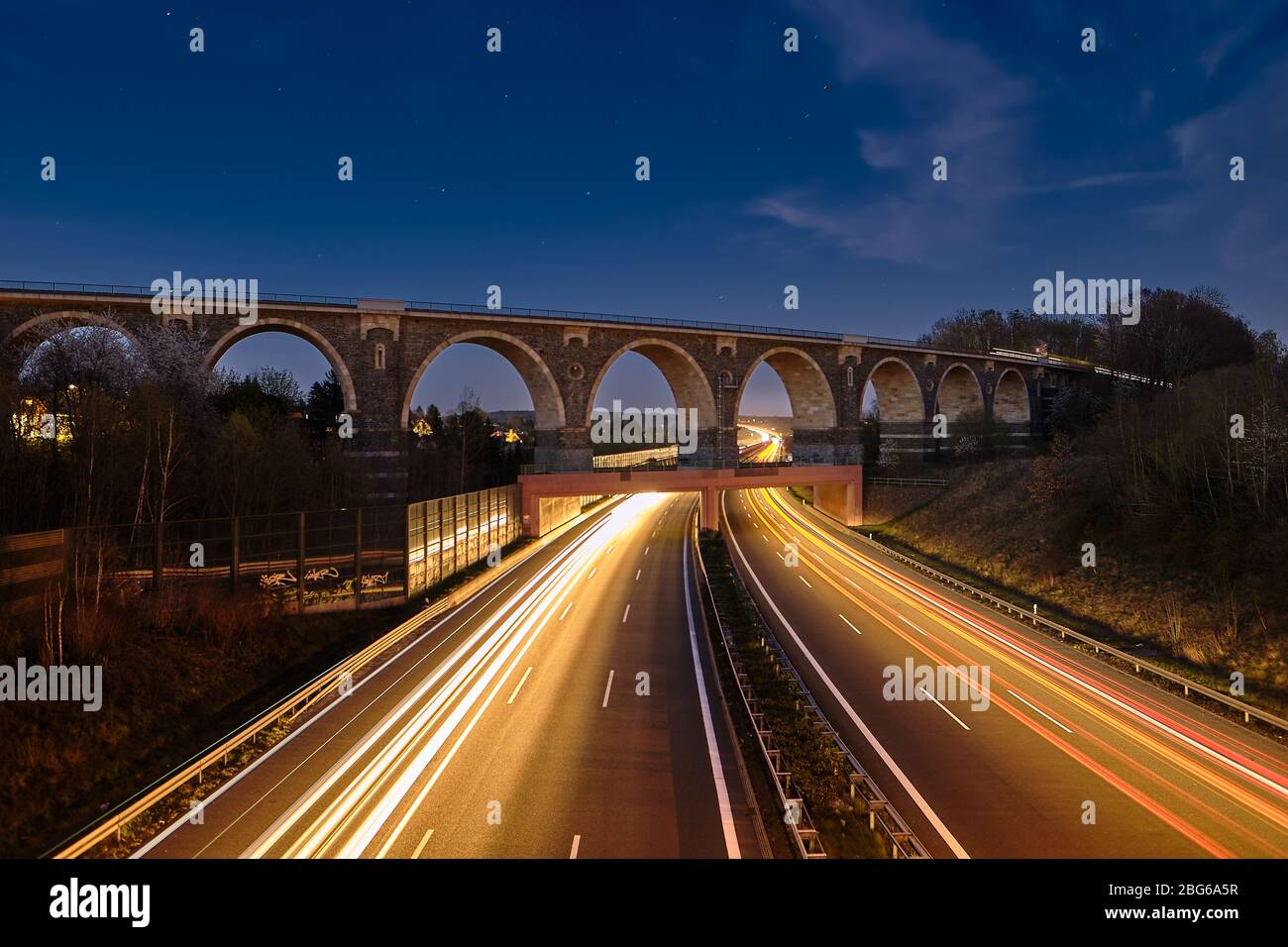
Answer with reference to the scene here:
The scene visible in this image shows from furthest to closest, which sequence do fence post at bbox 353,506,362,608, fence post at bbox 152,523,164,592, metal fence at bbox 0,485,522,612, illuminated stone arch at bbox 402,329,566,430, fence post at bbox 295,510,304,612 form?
illuminated stone arch at bbox 402,329,566,430
fence post at bbox 353,506,362,608
fence post at bbox 295,510,304,612
fence post at bbox 152,523,164,592
metal fence at bbox 0,485,522,612

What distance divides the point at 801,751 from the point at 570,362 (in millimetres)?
33237

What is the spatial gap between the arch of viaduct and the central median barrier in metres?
3.15

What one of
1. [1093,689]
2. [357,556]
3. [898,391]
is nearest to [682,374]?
[898,391]

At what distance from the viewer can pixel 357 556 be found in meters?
23.1

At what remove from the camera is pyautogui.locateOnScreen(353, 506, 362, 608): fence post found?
75.8ft

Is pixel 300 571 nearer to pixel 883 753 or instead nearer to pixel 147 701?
pixel 147 701

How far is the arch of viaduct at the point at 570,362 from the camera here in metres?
32.6

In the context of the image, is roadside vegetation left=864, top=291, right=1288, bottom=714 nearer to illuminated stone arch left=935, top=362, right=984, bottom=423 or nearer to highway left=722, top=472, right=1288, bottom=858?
highway left=722, top=472, right=1288, bottom=858

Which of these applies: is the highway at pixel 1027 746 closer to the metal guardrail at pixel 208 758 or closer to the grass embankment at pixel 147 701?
the metal guardrail at pixel 208 758

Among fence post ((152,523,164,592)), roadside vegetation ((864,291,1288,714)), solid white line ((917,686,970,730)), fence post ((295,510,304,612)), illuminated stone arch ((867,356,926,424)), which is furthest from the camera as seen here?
illuminated stone arch ((867,356,926,424))

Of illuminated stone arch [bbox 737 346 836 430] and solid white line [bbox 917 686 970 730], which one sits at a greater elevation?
illuminated stone arch [bbox 737 346 836 430]

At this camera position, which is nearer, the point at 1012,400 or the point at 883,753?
the point at 883,753

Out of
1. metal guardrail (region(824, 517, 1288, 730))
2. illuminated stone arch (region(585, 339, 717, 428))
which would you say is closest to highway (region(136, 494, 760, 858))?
metal guardrail (region(824, 517, 1288, 730))
